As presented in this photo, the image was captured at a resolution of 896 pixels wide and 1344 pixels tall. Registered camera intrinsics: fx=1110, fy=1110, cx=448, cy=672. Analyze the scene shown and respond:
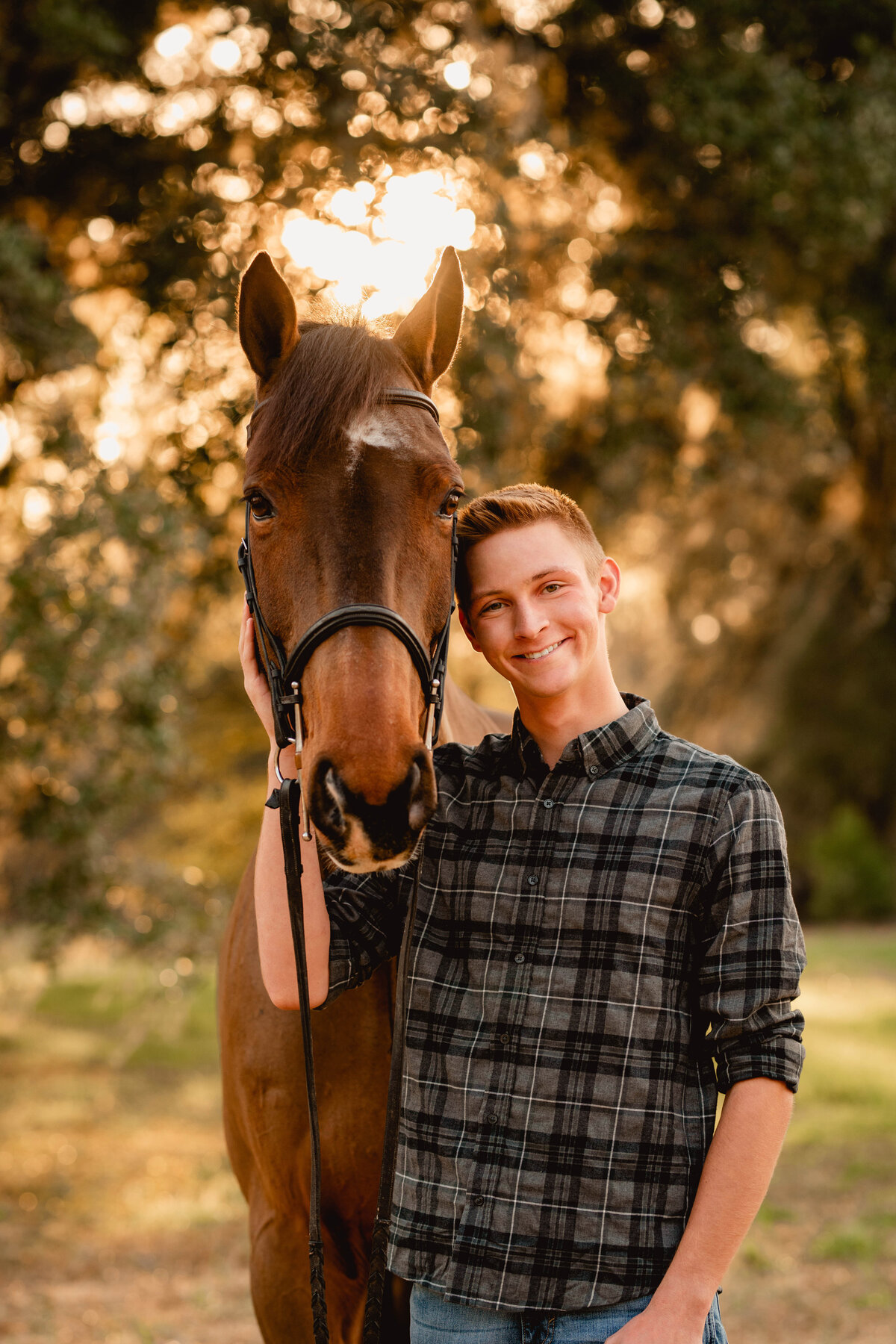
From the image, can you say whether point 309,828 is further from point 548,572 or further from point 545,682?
point 548,572

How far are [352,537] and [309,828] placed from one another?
1.61ft

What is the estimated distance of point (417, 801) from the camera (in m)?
1.61

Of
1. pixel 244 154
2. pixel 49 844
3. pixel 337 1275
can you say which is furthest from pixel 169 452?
pixel 337 1275

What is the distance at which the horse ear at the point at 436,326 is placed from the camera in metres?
2.14

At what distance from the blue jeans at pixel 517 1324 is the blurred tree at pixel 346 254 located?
3959 mm

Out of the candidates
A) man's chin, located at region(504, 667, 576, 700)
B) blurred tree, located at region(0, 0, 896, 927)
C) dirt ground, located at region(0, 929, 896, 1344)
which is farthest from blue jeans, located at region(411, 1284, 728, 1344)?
blurred tree, located at region(0, 0, 896, 927)

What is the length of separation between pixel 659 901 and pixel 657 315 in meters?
5.61

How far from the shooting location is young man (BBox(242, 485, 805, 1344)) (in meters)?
1.62

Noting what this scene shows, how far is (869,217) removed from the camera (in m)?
6.68

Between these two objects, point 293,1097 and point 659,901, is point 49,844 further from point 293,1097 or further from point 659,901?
point 659,901

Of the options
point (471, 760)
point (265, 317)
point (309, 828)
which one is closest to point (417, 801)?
point (309, 828)

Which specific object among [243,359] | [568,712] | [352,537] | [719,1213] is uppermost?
[243,359]

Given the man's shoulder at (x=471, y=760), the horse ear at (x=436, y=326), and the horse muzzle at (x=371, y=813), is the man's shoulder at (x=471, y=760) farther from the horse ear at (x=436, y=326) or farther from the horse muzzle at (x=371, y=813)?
the horse ear at (x=436, y=326)

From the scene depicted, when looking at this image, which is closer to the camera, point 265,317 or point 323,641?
point 323,641
